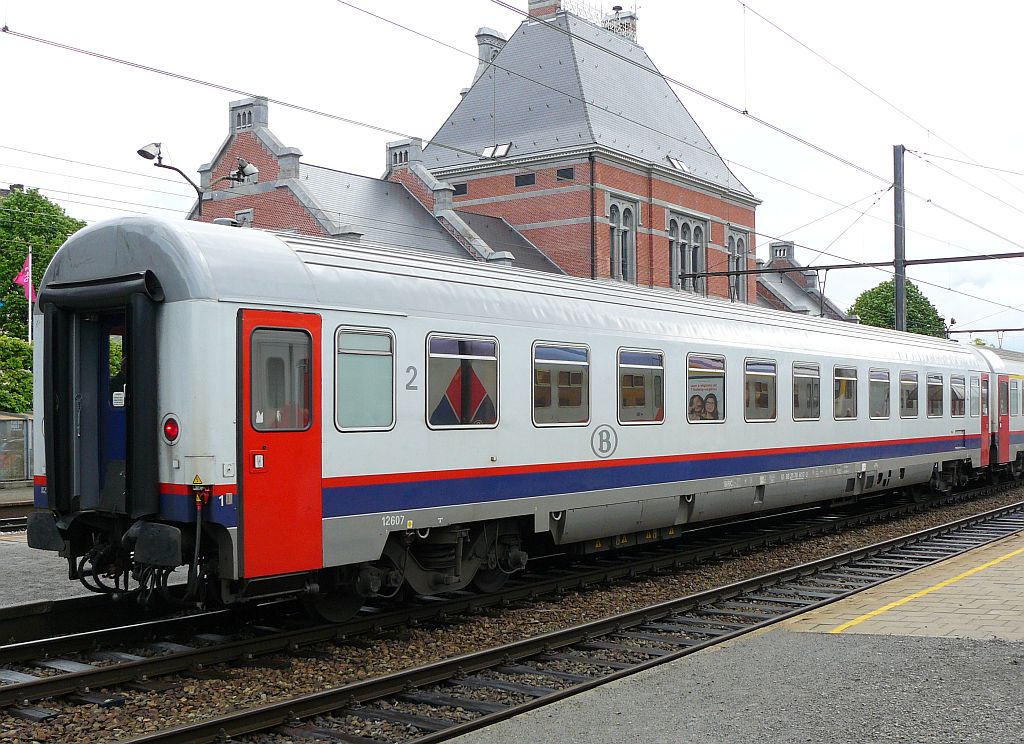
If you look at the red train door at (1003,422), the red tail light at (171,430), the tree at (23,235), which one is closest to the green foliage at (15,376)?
the tree at (23,235)

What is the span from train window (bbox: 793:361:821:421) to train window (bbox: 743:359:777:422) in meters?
0.73

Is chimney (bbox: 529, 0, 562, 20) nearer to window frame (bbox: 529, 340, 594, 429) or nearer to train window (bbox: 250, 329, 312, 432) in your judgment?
window frame (bbox: 529, 340, 594, 429)

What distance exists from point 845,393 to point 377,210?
1201 inches

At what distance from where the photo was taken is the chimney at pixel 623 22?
6391 cm

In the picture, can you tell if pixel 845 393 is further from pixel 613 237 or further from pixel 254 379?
pixel 613 237

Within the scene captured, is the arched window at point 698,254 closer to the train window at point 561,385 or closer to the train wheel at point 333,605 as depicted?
the train window at point 561,385

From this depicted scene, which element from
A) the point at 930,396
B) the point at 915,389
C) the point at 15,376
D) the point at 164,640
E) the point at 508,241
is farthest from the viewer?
the point at 508,241

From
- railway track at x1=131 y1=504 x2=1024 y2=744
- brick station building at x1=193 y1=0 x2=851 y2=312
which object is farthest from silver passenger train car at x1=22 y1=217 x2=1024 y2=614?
brick station building at x1=193 y1=0 x2=851 y2=312

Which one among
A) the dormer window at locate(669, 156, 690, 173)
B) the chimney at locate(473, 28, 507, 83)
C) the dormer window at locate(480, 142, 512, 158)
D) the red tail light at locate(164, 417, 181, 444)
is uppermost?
the chimney at locate(473, 28, 507, 83)

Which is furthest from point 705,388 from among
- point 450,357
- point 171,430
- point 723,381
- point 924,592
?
point 171,430

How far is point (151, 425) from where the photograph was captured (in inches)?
337

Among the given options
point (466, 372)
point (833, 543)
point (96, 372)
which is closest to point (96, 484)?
point (96, 372)

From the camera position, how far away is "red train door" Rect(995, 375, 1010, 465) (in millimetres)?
25141

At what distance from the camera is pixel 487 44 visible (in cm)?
5903
